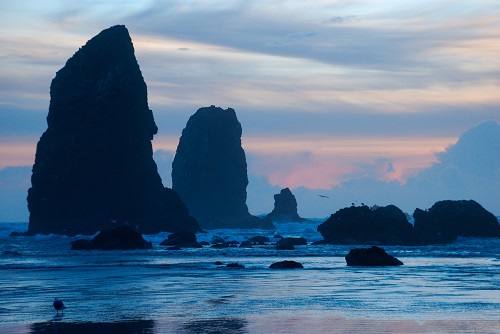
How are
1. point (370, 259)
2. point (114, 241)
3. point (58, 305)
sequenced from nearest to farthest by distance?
point (58, 305), point (370, 259), point (114, 241)

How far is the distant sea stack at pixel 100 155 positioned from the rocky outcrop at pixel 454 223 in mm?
48784

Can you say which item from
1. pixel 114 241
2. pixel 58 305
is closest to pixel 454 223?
pixel 114 241

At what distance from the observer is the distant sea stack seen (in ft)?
480

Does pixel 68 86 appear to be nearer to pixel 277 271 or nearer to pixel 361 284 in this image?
pixel 277 271

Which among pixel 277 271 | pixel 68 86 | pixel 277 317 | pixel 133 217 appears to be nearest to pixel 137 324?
pixel 277 317

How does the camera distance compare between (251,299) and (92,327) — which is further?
(251,299)

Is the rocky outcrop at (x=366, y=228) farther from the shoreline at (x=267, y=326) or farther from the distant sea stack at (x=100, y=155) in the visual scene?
the shoreline at (x=267, y=326)

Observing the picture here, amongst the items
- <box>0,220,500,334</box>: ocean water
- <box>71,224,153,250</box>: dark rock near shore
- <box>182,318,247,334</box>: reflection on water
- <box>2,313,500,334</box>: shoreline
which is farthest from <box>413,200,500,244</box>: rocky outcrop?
<box>182,318,247,334</box>: reflection on water

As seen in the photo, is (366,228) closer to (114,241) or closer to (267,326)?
(114,241)

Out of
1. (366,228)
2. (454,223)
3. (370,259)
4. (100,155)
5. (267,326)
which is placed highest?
(100,155)

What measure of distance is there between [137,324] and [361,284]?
1890cm

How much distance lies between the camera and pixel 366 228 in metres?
112

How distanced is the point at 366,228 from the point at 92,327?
86.4m

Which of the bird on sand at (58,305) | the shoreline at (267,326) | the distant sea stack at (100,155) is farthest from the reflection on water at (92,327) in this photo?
the distant sea stack at (100,155)
